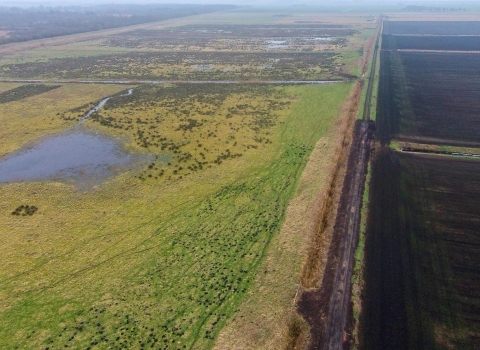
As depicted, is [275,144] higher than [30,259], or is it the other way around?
[275,144]

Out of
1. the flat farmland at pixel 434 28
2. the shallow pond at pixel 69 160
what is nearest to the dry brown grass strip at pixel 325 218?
the shallow pond at pixel 69 160

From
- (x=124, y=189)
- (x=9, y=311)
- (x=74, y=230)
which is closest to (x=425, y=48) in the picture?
(x=124, y=189)

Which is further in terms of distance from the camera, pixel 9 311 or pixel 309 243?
pixel 309 243

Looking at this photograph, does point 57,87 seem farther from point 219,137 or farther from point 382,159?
point 382,159

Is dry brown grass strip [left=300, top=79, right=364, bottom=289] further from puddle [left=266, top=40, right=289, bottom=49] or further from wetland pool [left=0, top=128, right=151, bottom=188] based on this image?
puddle [left=266, top=40, right=289, bottom=49]

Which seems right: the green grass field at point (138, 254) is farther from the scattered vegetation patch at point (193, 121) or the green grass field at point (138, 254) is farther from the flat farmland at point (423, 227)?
the flat farmland at point (423, 227)
